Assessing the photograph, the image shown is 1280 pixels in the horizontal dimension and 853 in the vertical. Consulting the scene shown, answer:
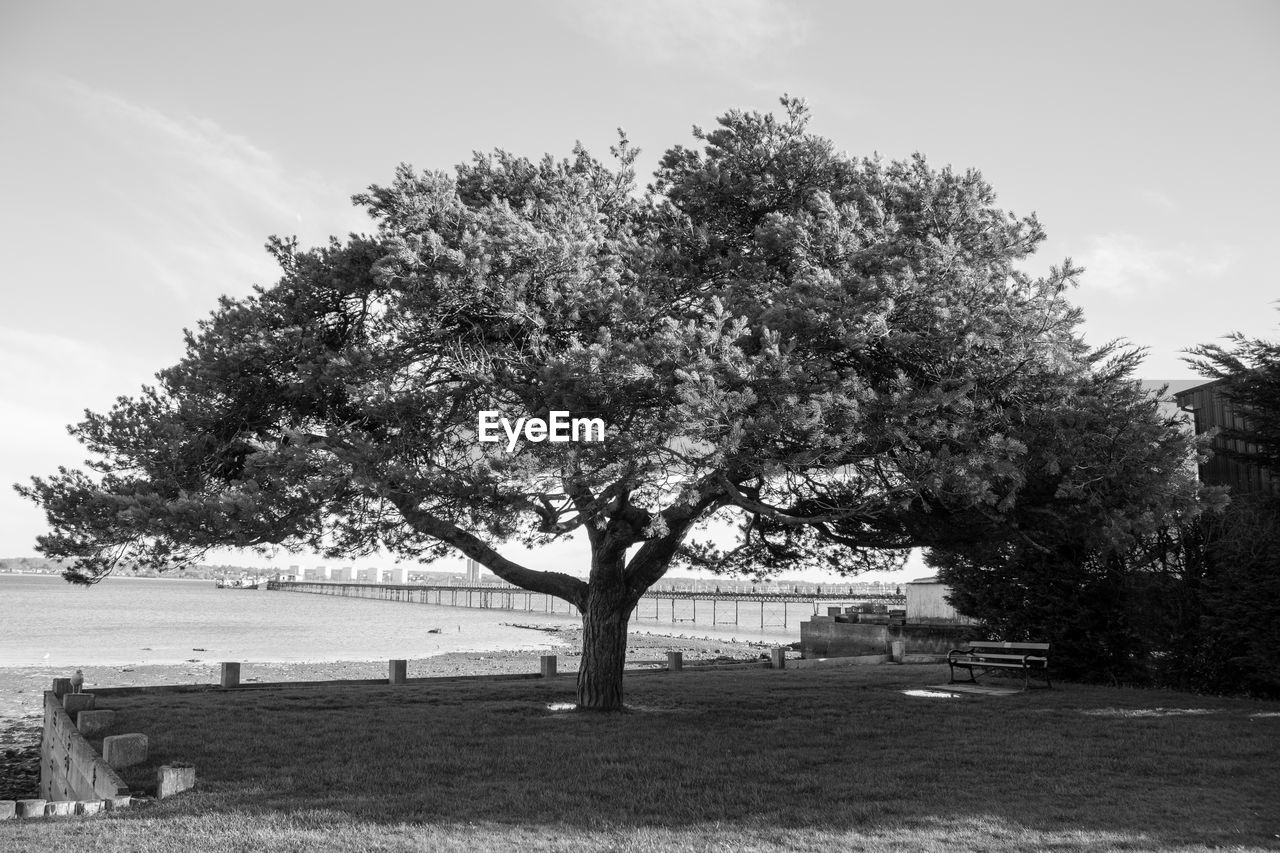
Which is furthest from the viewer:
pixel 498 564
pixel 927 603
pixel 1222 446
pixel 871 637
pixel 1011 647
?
pixel 927 603

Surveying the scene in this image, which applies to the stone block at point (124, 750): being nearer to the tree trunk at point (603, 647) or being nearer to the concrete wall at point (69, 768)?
the concrete wall at point (69, 768)

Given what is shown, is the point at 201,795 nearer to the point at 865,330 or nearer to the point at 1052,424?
the point at 865,330

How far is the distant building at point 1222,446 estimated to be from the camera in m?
16.0

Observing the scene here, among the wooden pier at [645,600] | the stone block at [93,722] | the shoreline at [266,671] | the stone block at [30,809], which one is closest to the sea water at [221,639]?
the shoreline at [266,671]

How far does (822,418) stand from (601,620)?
5.73 metres

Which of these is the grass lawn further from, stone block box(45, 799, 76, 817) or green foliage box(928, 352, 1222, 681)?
green foliage box(928, 352, 1222, 681)

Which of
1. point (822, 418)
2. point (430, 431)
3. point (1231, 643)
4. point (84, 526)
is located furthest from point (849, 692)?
point (84, 526)

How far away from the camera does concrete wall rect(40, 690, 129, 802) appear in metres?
8.38

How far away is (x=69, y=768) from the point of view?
409 inches

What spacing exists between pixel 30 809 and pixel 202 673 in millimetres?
26524

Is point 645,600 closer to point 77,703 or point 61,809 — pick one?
point 77,703

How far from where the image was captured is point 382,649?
4628cm

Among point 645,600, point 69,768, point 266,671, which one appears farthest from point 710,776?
point 645,600

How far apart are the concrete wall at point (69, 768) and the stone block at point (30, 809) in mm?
494
